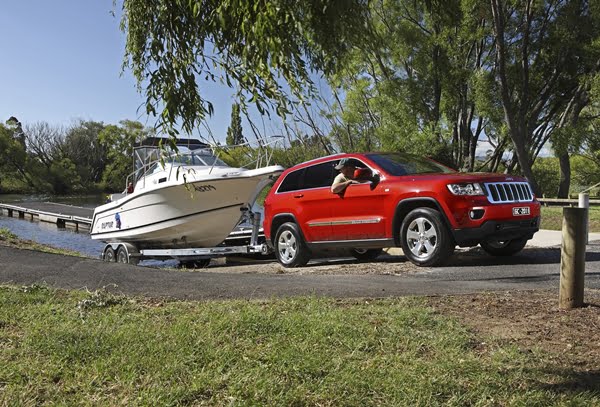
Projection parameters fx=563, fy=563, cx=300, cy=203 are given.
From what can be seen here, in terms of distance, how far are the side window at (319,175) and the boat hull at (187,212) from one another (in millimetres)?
2268

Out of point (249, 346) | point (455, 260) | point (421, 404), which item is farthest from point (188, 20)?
point (455, 260)

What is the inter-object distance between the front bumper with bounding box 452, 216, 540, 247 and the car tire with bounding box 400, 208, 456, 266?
6.7 inches

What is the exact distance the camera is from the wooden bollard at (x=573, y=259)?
201 inches

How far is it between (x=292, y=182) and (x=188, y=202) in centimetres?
341

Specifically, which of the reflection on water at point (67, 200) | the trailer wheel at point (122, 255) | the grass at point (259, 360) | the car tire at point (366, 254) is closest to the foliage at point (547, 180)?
the car tire at point (366, 254)

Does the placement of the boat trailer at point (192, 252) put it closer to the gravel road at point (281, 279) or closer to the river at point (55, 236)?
the gravel road at point (281, 279)

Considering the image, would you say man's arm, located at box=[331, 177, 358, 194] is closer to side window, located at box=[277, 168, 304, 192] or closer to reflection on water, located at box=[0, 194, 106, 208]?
side window, located at box=[277, 168, 304, 192]

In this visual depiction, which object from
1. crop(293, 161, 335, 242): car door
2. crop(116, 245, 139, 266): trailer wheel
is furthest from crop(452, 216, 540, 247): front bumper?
crop(116, 245, 139, 266): trailer wheel

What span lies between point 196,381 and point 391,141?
25.3 meters

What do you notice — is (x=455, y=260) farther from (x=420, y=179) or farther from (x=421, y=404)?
(x=421, y=404)

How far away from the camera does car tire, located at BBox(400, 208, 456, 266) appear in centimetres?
829

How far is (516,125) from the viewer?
2411 centimetres

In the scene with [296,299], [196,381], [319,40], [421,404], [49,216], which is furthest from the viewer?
[49,216]

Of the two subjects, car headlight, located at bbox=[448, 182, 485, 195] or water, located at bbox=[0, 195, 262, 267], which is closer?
car headlight, located at bbox=[448, 182, 485, 195]
